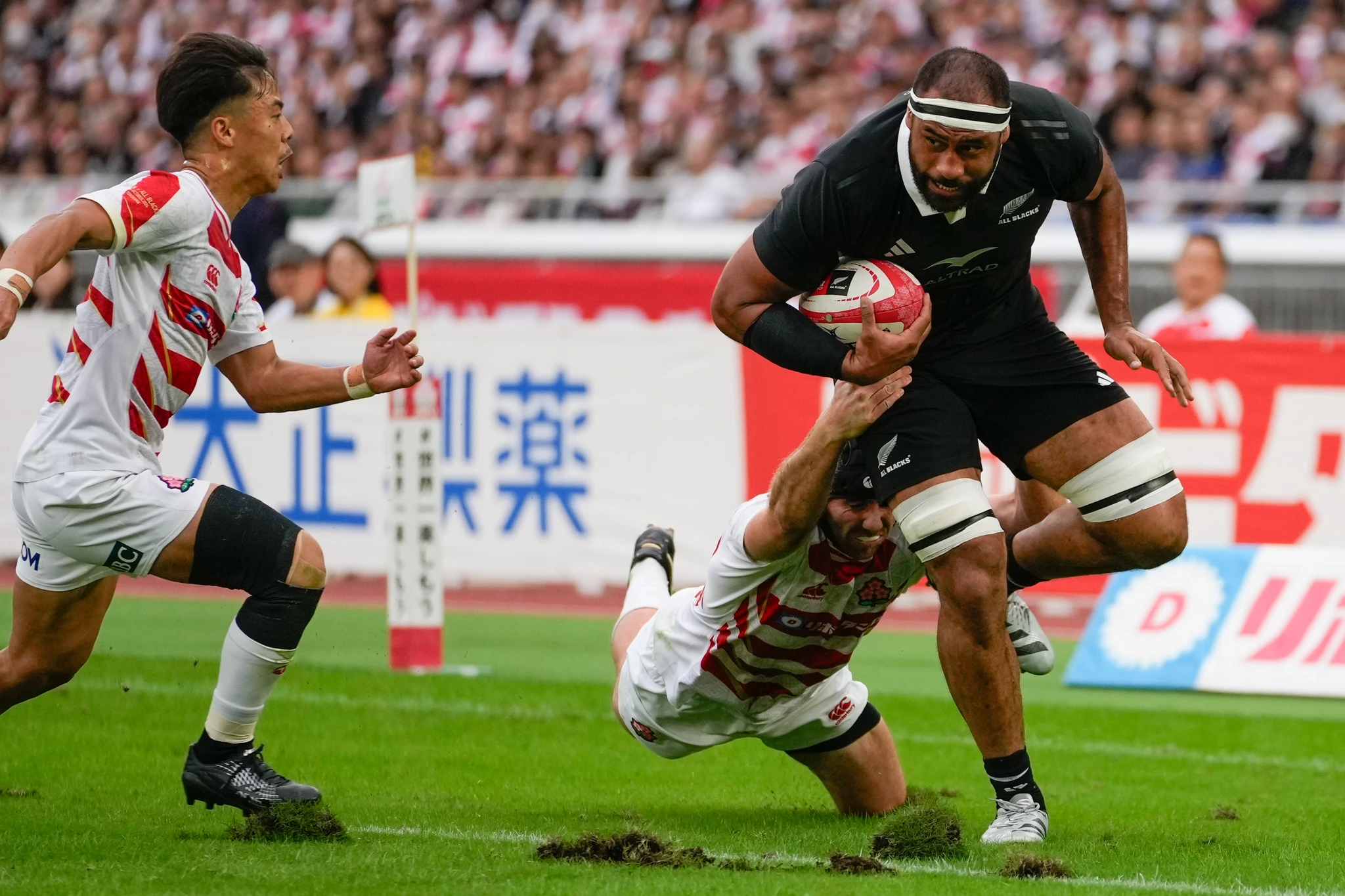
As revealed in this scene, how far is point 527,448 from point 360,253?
6.10 feet

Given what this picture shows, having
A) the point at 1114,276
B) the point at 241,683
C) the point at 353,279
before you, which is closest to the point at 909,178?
the point at 1114,276

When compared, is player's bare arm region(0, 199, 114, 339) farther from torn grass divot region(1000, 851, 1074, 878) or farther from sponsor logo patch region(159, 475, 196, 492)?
torn grass divot region(1000, 851, 1074, 878)

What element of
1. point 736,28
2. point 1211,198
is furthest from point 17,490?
point 736,28

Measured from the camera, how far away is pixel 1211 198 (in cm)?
1448

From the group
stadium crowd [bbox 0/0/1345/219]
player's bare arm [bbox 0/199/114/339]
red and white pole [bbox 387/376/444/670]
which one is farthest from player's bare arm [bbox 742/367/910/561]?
stadium crowd [bbox 0/0/1345/219]

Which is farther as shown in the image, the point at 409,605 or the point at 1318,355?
the point at 1318,355

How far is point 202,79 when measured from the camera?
5320 millimetres

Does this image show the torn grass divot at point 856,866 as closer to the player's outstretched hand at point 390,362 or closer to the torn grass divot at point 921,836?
the torn grass divot at point 921,836

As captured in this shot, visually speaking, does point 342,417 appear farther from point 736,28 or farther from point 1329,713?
point 736,28

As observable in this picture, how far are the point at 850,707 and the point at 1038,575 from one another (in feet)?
2.65

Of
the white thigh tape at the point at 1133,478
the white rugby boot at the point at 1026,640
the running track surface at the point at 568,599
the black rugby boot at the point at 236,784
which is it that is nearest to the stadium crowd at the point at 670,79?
the running track surface at the point at 568,599

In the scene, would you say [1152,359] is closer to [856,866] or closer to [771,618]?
[771,618]

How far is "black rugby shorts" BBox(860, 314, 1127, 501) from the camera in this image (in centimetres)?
557

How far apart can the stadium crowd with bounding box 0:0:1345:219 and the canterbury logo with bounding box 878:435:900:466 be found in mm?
10554
